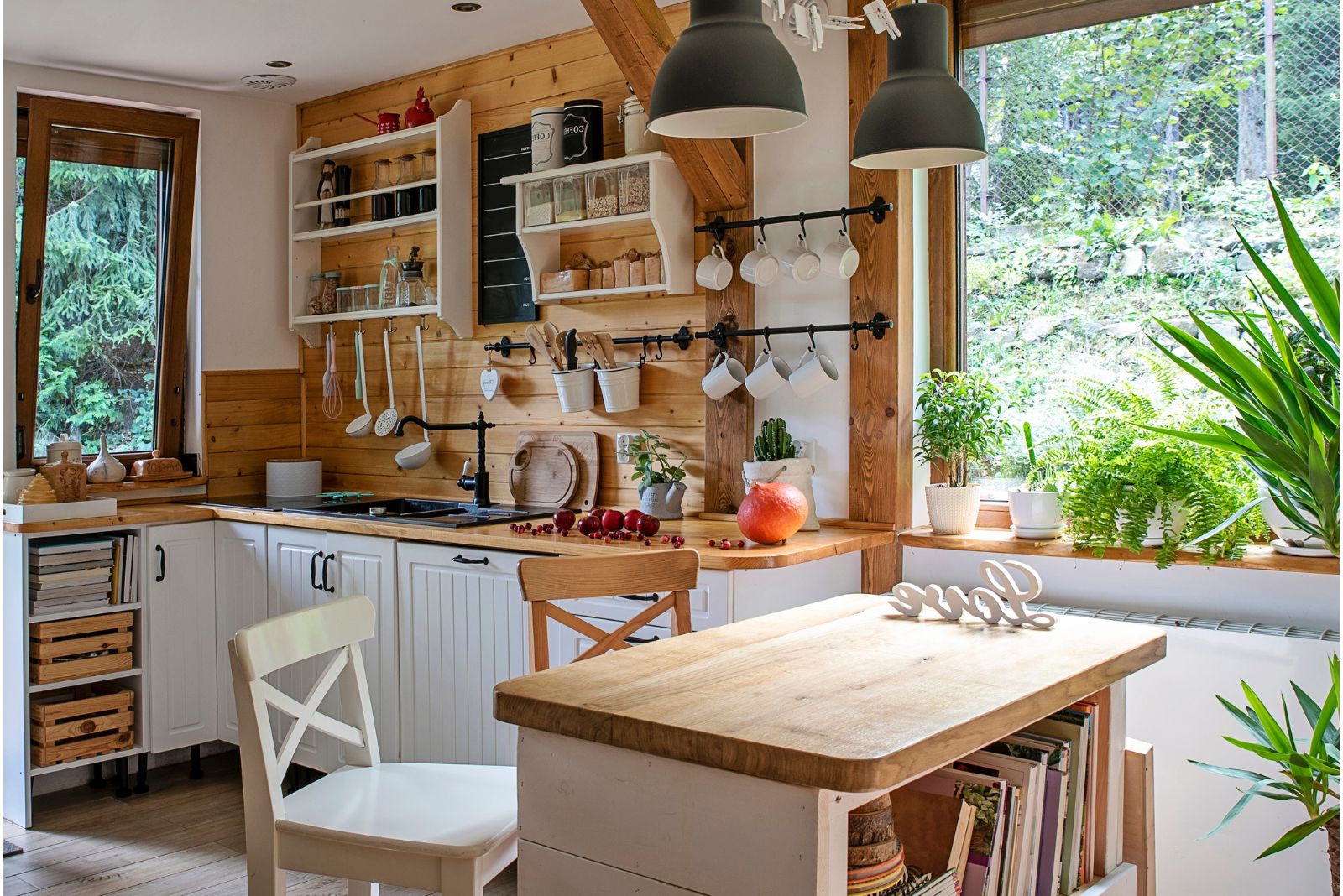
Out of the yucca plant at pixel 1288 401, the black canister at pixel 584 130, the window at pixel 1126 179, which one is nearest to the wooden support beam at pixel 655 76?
the black canister at pixel 584 130

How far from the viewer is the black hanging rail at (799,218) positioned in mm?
3188

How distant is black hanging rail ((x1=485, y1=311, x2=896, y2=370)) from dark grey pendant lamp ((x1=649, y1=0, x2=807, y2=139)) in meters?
1.35

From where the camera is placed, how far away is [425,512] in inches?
159

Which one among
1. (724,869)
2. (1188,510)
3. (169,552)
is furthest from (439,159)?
(724,869)

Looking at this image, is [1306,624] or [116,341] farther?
[116,341]

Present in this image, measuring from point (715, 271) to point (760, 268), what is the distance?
0.13 metres

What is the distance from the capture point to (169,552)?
403 cm

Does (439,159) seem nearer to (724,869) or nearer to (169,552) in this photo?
(169,552)

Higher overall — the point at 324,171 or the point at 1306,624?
the point at 324,171

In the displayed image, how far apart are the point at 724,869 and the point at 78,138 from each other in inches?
154

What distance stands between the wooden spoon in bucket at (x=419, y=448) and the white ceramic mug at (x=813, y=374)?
61.1 inches

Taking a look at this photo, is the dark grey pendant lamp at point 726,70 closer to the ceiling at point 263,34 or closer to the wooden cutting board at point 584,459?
the ceiling at point 263,34

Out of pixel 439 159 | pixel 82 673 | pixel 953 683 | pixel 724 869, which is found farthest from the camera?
pixel 439 159

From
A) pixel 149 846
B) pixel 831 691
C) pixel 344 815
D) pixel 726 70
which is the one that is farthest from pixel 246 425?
pixel 831 691
